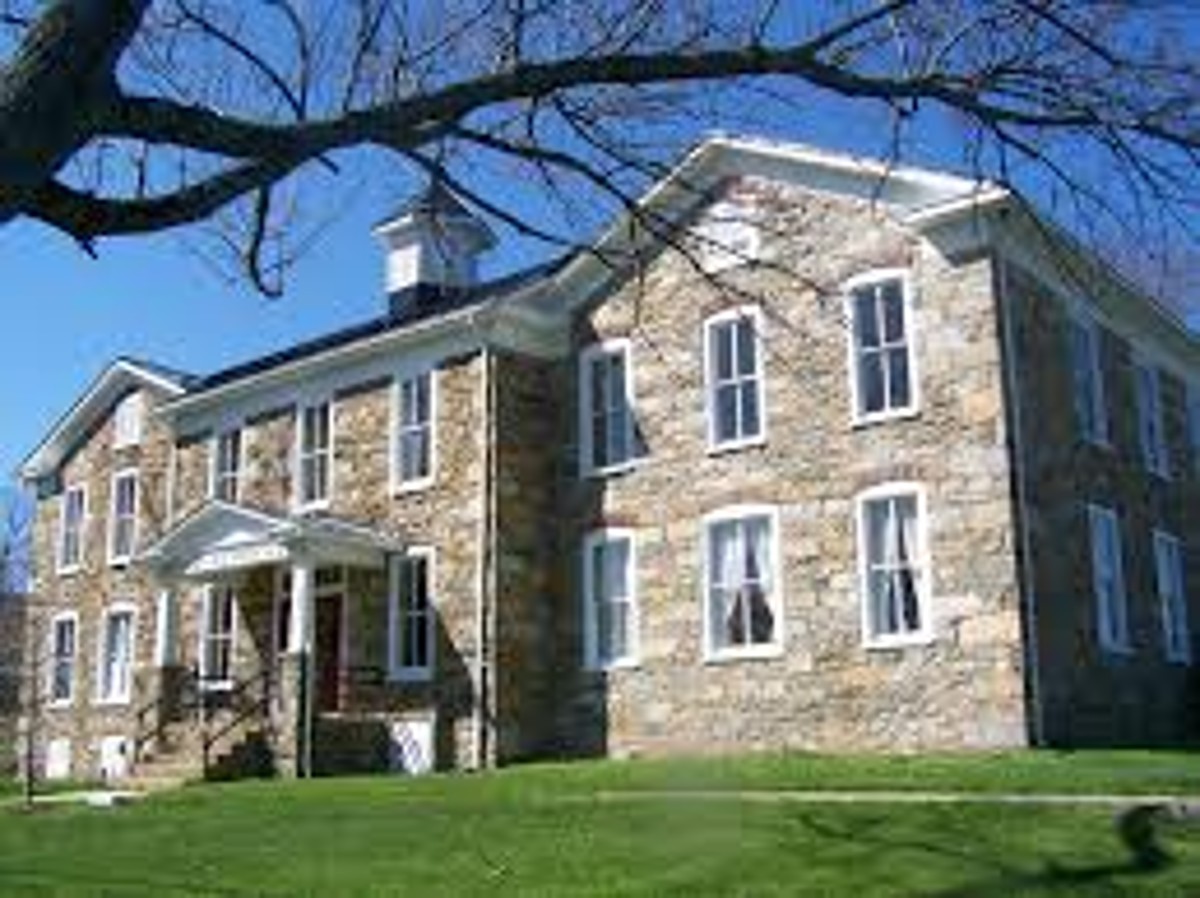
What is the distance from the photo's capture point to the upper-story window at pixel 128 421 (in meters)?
32.2

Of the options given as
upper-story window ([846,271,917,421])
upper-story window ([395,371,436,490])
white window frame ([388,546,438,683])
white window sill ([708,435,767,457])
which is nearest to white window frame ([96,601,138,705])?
white window frame ([388,546,438,683])

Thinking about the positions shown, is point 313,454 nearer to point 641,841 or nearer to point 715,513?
point 715,513

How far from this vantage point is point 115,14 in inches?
216

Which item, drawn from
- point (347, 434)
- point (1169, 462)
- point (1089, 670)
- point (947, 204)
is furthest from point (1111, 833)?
point (347, 434)

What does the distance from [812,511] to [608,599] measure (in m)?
3.67

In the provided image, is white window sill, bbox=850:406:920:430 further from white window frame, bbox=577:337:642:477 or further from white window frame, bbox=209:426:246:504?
white window frame, bbox=209:426:246:504

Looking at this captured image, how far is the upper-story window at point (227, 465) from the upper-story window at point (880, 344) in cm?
1237

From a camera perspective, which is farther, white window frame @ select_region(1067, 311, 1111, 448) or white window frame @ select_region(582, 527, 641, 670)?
white window frame @ select_region(582, 527, 641, 670)

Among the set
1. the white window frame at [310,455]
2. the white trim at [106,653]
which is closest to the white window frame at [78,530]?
the white trim at [106,653]

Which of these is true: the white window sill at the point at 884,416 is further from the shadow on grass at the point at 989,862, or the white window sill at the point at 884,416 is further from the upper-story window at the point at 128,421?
the upper-story window at the point at 128,421

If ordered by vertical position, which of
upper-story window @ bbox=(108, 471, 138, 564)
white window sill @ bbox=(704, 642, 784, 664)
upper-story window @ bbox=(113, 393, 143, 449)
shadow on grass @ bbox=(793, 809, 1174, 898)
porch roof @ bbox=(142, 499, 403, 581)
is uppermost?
upper-story window @ bbox=(113, 393, 143, 449)

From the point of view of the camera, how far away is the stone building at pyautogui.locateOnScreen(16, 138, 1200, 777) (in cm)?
1978

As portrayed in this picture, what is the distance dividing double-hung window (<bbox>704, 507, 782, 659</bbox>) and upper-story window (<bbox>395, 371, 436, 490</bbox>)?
16.8ft

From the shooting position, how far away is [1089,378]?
74.1ft
